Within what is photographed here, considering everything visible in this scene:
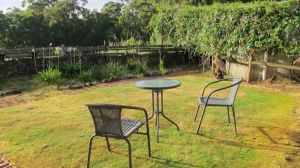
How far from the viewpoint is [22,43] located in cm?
2362

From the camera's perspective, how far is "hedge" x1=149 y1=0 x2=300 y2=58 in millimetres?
8133

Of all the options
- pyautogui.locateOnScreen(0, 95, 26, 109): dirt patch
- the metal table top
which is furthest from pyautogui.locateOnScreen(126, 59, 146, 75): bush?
the metal table top

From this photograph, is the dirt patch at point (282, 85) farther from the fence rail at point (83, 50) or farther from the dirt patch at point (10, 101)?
the dirt patch at point (10, 101)

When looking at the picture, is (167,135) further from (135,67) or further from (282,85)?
(135,67)

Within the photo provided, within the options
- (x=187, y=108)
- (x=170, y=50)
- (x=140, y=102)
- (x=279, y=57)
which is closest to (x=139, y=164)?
(x=187, y=108)

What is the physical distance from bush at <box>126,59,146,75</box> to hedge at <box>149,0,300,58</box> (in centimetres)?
226

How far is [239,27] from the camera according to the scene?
9.26m

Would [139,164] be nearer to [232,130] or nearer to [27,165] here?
[27,165]

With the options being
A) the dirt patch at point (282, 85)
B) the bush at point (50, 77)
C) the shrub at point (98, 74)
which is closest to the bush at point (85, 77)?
the shrub at point (98, 74)

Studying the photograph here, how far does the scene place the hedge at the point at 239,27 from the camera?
8133 millimetres

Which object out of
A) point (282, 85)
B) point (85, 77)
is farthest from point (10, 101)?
point (282, 85)

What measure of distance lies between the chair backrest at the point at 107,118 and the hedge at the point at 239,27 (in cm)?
636

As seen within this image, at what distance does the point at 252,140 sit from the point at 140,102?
2.78 m

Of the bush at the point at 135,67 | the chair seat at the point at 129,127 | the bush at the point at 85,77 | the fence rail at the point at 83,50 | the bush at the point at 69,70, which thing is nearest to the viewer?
the chair seat at the point at 129,127
